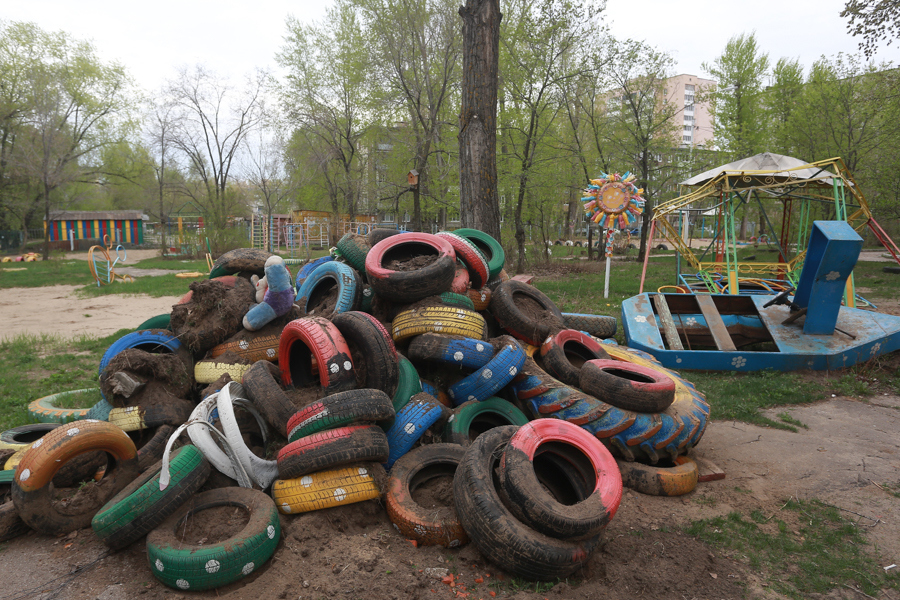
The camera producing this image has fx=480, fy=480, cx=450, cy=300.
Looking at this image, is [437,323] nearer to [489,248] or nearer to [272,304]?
[272,304]

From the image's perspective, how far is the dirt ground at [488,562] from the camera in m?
2.62

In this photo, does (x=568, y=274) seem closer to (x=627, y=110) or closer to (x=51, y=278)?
(x=627, y=110)

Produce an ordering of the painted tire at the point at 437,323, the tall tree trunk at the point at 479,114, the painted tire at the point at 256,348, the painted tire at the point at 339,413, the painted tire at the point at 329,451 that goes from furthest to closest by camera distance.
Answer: the tall tree trunk at the point at 479,114, the painted tire at the point at 256,348, the painted tire at the point at 437,323, the painted tire at the point at 339,413, the painted tire at the point at 329,451

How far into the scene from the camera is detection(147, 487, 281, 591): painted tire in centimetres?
256

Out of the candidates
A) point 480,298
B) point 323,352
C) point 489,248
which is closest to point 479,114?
point 489,248

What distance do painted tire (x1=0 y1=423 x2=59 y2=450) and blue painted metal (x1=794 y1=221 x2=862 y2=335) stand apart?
361 inches

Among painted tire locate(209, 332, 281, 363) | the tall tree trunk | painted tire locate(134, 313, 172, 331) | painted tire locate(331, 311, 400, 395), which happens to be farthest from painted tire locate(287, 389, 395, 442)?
the tall tree trunk

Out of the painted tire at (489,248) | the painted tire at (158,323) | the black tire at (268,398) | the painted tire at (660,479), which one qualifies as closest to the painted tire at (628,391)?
the painted tire at (660,479)

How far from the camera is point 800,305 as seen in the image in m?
7.22

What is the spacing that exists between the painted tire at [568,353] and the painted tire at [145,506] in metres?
3.24

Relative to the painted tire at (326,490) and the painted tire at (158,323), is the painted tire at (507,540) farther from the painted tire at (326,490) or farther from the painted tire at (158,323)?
the painted tire at (158,323)

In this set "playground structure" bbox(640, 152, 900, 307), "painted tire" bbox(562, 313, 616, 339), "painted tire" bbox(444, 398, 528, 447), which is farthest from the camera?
"playground structure" bbox(640, 152, 900, 307)

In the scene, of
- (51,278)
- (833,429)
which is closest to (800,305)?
(833,429)

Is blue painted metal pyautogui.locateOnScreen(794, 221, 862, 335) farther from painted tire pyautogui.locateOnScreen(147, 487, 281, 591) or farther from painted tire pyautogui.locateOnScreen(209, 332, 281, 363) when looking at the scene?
painted tire pyautogui.locateOnScreen(147, 487, 281, 591)
